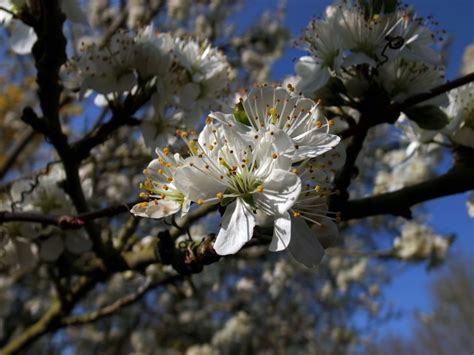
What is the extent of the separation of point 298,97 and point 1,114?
6.43 meters

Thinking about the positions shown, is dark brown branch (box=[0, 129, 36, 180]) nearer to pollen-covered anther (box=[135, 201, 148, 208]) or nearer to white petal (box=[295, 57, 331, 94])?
white petal (box=[295, 57, 331, 94])

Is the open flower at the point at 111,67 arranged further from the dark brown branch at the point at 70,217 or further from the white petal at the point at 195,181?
the white petal at the point at 195,181

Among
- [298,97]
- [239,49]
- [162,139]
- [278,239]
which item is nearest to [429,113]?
[298,97]

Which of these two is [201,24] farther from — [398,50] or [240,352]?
[398,50]

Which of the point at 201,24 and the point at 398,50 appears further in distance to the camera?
the point at 201,24

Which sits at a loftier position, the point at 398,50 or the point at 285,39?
the point at 285,39

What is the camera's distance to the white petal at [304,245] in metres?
A: 0.88

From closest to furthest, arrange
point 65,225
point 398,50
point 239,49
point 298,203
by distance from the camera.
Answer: point 298,203
point 65,225
point 398,50
point 239,49

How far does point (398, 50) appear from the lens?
1242 millimetres

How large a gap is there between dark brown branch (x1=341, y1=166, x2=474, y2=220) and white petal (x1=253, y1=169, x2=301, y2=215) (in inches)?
15.8

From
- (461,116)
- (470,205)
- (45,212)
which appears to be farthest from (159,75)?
(470,205)

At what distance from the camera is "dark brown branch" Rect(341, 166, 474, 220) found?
1205 mm

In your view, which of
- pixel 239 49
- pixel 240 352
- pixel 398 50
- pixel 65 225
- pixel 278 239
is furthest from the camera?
pixel 240 352

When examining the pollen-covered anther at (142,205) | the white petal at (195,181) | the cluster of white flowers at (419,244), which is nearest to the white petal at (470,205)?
the white petal at (195,181)
